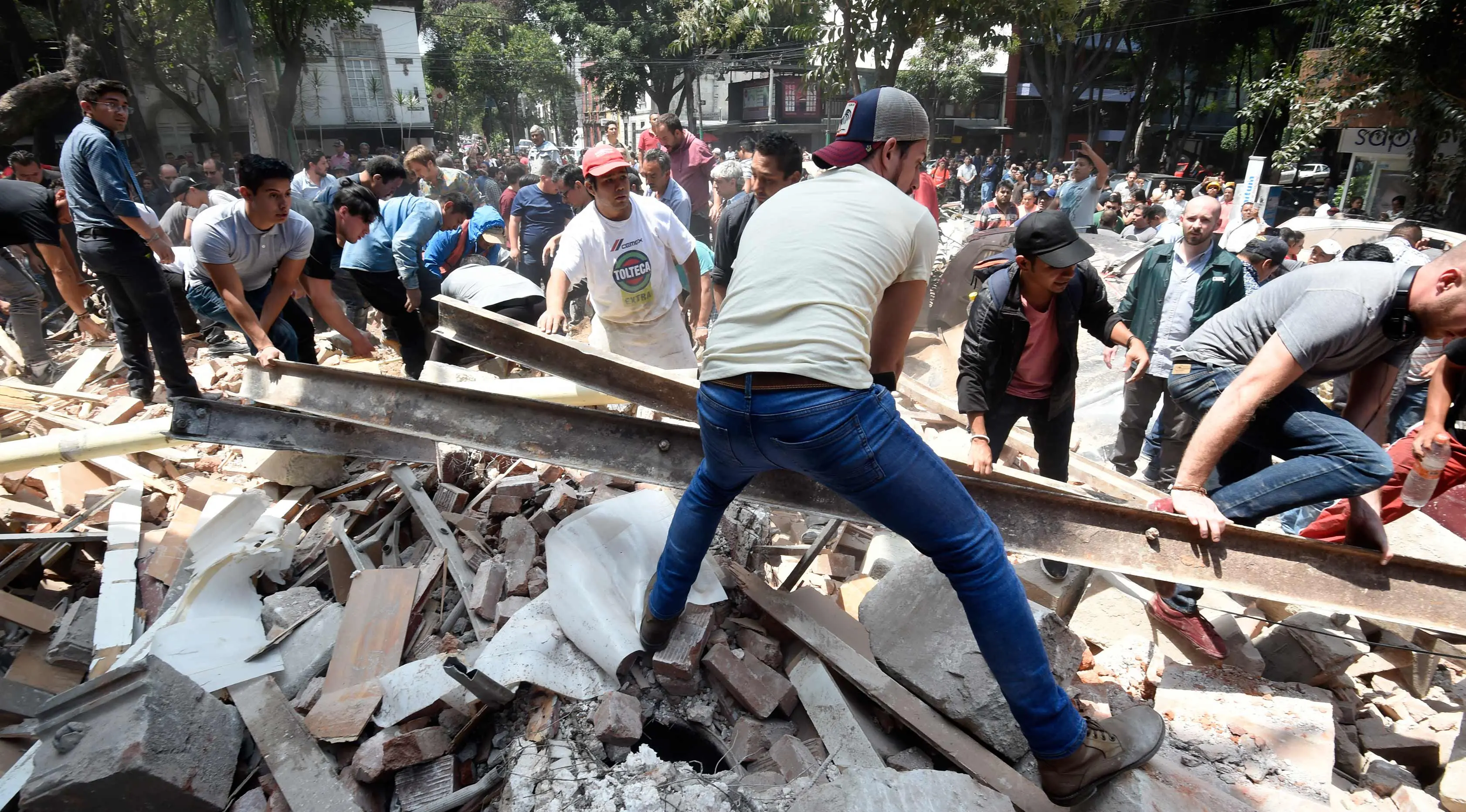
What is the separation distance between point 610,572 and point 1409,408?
16.4 ft

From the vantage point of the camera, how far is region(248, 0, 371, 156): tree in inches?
816

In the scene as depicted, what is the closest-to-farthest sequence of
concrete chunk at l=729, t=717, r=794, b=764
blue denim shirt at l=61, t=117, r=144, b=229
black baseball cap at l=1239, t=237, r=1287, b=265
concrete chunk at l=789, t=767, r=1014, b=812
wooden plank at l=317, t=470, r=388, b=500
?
concrete chunk at l=789, t=767, r=1014, b=812, concrete chunk at l=729, t=717, r=794, b=764, wooden plank at l=317, t=470, r=388, b=500, blue denim shirt at l=61, t=117, r=144, b=229, black baseball cap at l=1239, t=237, r=1287, b=265

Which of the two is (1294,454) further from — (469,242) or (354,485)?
(469,242)

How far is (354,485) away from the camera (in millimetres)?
3516

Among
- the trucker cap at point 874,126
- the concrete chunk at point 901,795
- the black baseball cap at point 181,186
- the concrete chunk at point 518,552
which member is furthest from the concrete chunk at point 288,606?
the black baseball cap at point 181,186

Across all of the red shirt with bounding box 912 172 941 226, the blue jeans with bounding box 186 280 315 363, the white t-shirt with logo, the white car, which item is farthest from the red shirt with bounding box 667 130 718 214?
the white car

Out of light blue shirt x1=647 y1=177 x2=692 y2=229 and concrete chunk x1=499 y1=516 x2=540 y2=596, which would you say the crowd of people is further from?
concrete chunk x1=499 y1=516 x2=540 y2=596

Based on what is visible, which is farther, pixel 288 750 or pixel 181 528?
pixel 181 528

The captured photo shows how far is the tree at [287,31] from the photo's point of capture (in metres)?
20.7

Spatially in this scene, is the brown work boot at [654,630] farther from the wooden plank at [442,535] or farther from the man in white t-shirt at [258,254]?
the man in white t-shirt at [258,254]

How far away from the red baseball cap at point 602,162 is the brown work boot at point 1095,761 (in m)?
3.11

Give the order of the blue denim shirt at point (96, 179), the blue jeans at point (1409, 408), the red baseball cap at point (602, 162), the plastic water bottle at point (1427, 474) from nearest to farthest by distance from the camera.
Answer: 1. the plastic water bottle at point (1427, 474)
2. the red baseball cap at point (602, 162)
3. the blue denim shirt at point (96, 179)
4. the blue jeans at point (1409, 408)

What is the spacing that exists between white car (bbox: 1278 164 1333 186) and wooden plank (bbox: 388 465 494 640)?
24.5m

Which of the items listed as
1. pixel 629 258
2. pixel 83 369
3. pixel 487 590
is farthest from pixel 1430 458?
pixel 83 369
